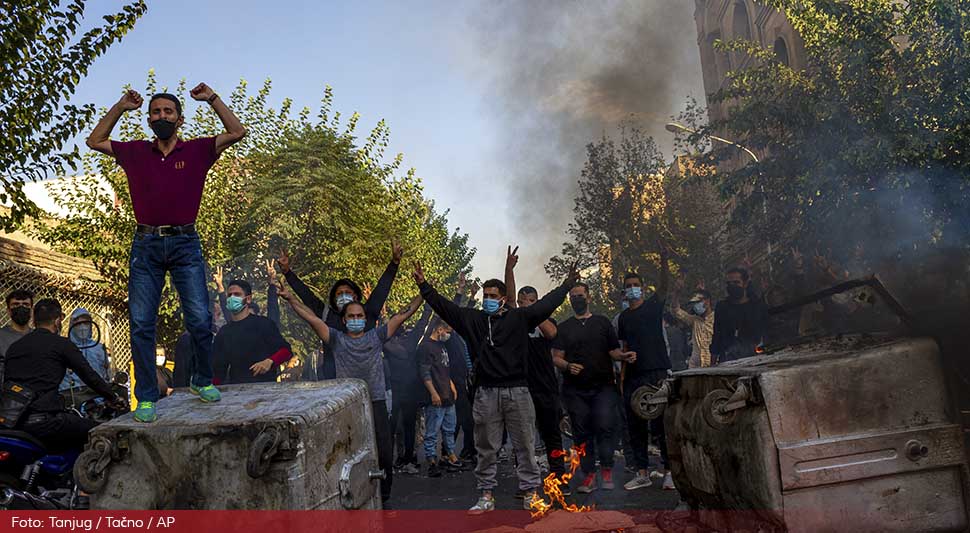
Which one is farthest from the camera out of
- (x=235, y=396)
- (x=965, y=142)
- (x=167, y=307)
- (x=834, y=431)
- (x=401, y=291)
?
(x=401, y=291)

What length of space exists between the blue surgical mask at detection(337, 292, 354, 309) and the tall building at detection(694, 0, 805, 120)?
19.5 m

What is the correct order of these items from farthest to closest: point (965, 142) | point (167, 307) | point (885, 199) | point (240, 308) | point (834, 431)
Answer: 1. point (167, 307)
2. point (885, 199)
3. point (965, 142)
4. point (240, 308)
5. point (834, 431)

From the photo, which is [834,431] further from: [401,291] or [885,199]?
[401,291]

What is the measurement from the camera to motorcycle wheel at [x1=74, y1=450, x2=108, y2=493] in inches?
144

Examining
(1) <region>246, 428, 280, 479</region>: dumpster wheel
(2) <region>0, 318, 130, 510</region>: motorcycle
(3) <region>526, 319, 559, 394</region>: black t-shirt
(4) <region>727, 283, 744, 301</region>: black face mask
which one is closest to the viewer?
(1) <region>246, 428, 280, 479</region>: dumpster wheel

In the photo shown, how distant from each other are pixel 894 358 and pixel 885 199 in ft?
23.3

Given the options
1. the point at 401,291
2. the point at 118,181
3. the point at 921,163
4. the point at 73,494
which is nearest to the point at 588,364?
the point at 73,494

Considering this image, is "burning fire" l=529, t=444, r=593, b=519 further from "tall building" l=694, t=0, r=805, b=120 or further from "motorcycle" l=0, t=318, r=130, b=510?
"tall building" l=694, t=0, r=805, b=120

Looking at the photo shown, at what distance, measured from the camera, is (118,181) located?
17.2 metres

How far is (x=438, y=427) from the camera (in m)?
9.80

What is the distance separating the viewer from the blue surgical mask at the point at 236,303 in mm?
7508

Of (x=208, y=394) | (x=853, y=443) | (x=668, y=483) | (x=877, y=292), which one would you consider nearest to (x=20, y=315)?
(x=208, y=394)

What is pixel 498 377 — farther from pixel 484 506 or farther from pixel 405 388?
pixel 405 388

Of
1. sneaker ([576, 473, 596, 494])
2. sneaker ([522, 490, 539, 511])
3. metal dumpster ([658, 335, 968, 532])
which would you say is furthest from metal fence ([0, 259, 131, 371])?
metal dumpster ([658, 335, 968, 532])
